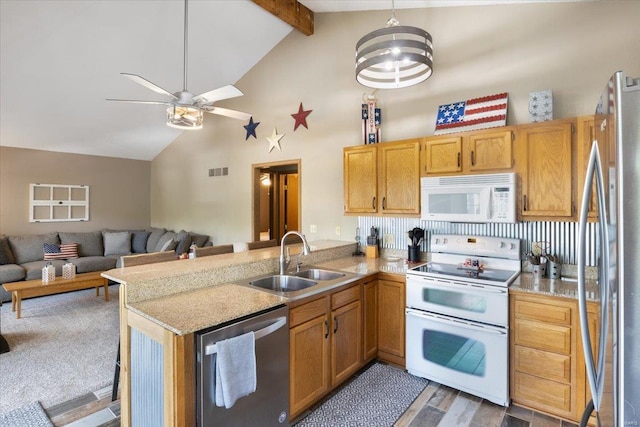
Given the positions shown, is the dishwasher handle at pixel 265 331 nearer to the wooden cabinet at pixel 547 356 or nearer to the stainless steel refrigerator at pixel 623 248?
the stainless steel refrigerator at pixel 623 248

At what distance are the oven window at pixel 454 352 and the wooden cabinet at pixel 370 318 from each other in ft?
1.59

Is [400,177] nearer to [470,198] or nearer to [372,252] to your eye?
[470,198]

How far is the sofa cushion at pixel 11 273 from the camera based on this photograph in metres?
4.97

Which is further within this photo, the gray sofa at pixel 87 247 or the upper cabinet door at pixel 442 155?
the gray sofa at pixel 87 247

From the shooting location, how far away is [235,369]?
67.4 inches

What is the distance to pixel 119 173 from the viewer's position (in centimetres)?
717

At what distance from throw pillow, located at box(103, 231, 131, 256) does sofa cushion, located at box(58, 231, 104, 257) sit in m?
0.11

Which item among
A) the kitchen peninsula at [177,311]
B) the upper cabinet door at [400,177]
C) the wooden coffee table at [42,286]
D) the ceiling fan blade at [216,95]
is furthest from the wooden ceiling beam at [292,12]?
the wooden coffee table at [42,286]

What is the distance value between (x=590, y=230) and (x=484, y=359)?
1328mm

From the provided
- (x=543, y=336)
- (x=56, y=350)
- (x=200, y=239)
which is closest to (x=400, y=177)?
(x=543, y=336)

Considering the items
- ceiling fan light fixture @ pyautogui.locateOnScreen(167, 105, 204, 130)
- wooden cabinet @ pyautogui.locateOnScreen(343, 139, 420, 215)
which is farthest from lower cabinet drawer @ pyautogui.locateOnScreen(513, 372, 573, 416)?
ceiling fan light fixture @ pyautogui.locateOnScreen(167, 105, 204, 130)

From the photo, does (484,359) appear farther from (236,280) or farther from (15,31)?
(15,31)

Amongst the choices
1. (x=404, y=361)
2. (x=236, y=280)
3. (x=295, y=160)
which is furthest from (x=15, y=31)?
(x=404, y=361)

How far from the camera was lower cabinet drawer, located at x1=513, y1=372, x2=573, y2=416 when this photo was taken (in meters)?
2.23
